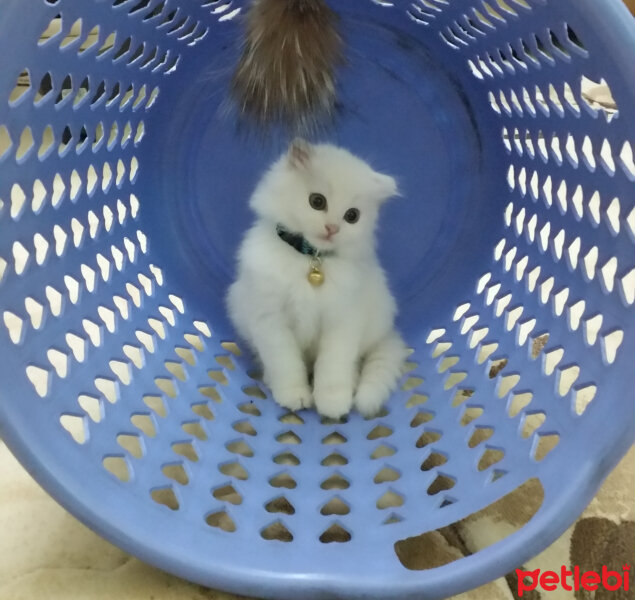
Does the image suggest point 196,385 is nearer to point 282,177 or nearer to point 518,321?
point 282,177

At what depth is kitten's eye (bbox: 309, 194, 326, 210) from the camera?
0.89 meters

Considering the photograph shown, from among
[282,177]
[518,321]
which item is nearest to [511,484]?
[518,321]

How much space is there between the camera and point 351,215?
0.91 metres

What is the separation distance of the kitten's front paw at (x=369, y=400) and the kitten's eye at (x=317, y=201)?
0.29 meters

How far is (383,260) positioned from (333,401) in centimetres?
38

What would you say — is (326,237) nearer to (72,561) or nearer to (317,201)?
(317,201)

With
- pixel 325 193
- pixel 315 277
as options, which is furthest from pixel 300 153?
pixel 315 277

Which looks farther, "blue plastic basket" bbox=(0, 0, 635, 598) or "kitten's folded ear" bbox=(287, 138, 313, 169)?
"kitten's folded ear" bbox=(287, 138, 313, 169)

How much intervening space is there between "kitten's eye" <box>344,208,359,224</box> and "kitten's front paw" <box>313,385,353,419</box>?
0.26 meters
